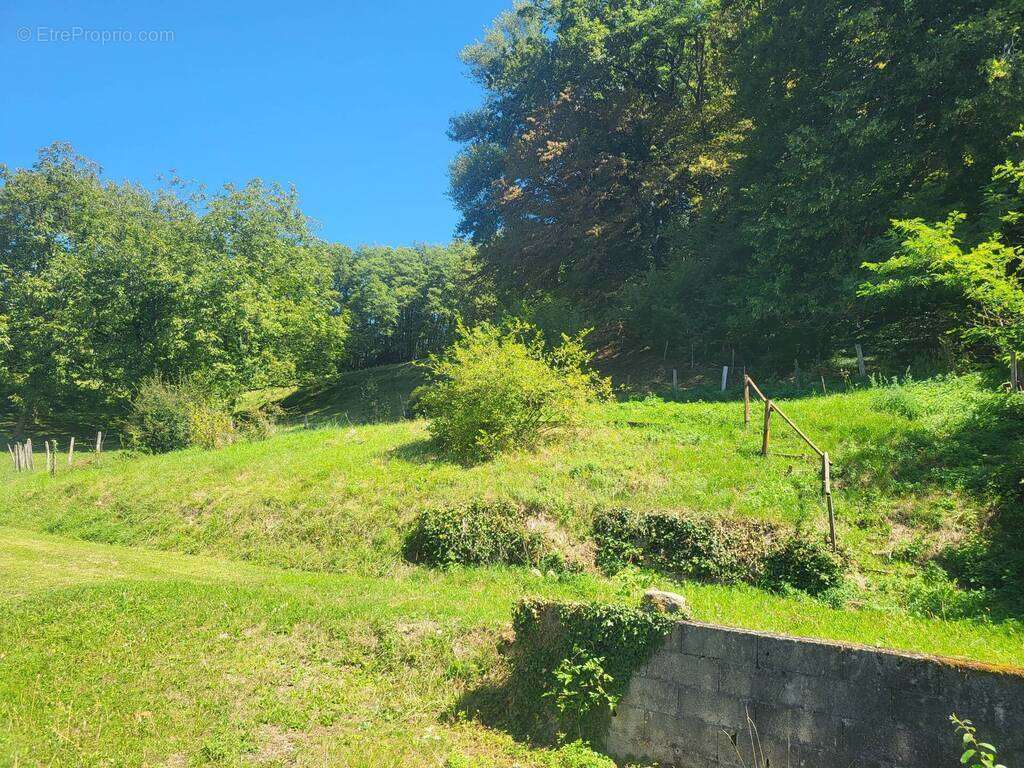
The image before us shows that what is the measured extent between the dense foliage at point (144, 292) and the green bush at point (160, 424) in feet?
15.3

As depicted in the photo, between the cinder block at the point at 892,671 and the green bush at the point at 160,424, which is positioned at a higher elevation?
the green bush at the point at 160,424

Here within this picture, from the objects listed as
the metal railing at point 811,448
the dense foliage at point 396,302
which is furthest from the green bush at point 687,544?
the dense foliage at point 396,302

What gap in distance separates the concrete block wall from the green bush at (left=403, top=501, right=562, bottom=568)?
206 inches

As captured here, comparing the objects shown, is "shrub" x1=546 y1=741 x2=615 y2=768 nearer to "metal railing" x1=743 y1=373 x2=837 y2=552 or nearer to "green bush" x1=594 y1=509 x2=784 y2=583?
"green bush" x1=594 y1=509 x2=784 y2=583

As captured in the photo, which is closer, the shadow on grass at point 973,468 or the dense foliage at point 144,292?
the shadow on grass at point 973,468

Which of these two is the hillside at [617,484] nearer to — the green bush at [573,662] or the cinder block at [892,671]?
the cinder block at [892,671]

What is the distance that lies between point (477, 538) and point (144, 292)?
25.3m

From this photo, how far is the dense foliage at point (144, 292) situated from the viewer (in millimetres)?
29969

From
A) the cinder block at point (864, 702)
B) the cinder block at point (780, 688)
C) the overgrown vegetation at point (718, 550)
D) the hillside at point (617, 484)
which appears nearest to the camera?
the cinder block at point (864, 702)

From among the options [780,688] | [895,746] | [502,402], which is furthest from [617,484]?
[895,746]

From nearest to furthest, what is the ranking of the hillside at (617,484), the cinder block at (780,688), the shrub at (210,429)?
the cinder block at (780,688) < the hillside at (617,484) < the shrub at (210,429)

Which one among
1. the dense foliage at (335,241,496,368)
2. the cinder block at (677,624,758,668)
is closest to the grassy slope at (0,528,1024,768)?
the cinder block at (677,624,758,668)

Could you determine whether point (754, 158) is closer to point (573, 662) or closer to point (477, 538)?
point (477, 538)

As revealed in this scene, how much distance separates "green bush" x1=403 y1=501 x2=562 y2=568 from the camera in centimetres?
1169
